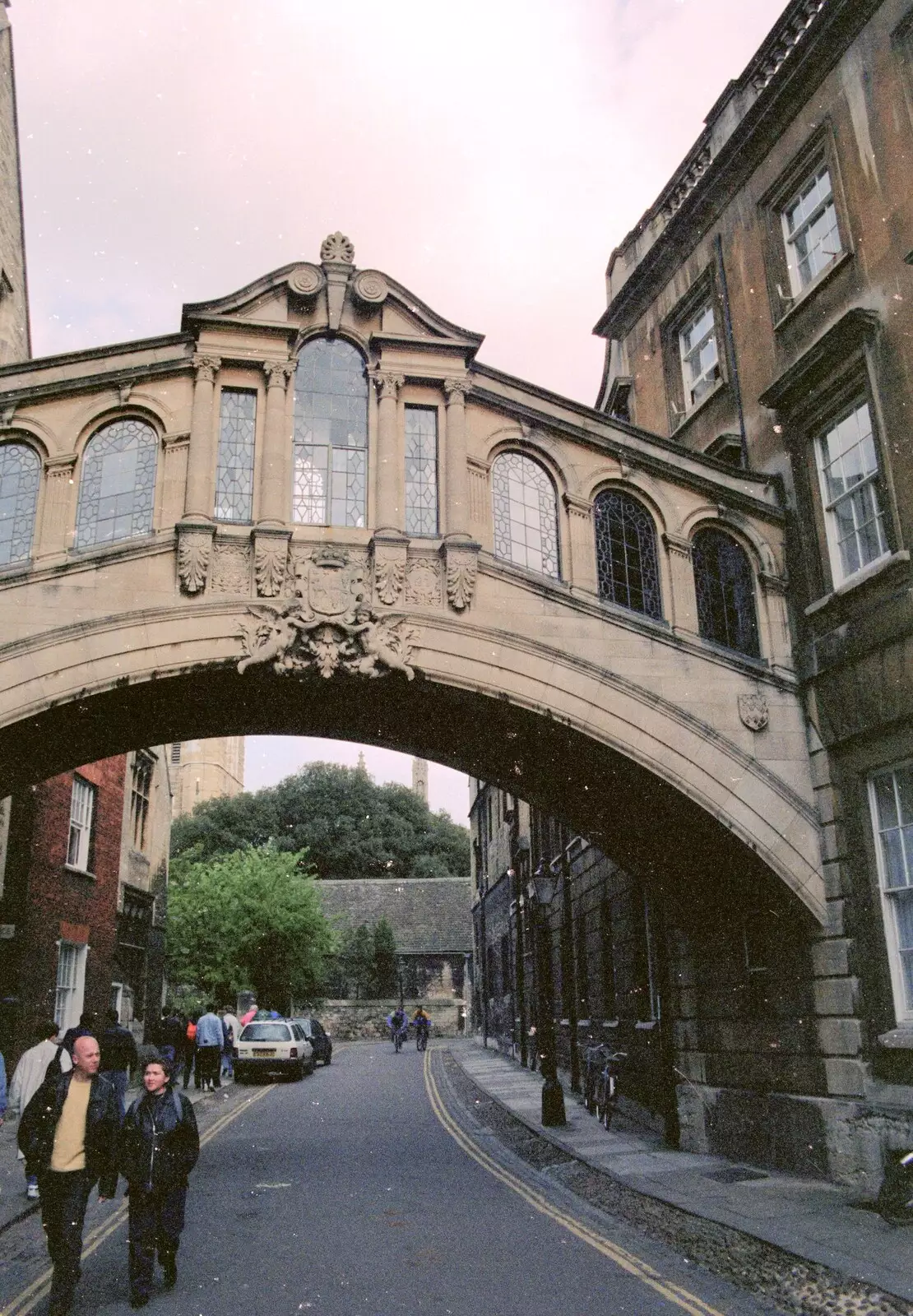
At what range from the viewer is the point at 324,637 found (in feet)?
41.2

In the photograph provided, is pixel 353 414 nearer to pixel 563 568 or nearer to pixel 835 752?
pixel 563 568

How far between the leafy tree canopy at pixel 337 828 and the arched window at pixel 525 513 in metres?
57.7

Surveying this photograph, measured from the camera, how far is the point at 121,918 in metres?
25.1

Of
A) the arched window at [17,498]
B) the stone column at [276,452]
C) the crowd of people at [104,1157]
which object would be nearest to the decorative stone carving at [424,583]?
the stone column at [276,452]

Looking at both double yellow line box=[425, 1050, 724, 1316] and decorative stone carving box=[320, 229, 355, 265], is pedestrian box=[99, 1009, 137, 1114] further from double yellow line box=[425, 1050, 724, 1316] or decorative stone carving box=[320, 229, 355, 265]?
decorative stone carving box=[320, 229, 355, 265]

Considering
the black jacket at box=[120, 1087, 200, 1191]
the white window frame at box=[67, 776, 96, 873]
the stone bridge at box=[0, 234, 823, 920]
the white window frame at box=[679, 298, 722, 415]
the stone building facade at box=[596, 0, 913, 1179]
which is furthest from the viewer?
the white window frame at box=[67, 776, 96, 873]

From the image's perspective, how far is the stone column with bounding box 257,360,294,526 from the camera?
13.0 metres

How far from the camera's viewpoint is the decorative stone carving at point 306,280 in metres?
13.5

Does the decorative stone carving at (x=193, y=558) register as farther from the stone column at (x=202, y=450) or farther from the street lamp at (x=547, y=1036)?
the street lamp at (x=547, y=1036)

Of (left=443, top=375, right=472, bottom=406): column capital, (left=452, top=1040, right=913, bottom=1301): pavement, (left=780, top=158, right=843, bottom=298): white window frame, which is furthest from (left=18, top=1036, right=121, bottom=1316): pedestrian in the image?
(left=780, top=158, right=843, bottom=298): white window frame

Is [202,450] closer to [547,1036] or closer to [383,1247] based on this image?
[383,1247]

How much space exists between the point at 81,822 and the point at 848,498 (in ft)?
54.7

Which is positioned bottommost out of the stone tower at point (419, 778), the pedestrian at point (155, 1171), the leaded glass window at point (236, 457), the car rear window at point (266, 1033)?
the pedestrian at point (155, 1171)

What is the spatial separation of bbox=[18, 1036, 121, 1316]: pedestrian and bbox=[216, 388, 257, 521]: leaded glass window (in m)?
7.46
